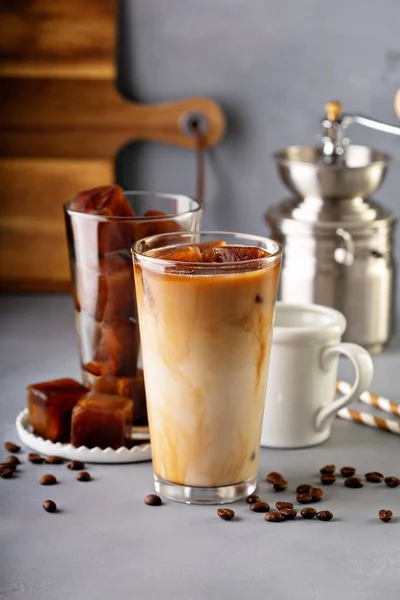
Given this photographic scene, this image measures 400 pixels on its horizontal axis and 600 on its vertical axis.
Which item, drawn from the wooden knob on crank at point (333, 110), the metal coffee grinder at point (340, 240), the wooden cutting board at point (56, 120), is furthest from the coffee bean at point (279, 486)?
the wooden cutting board at point (56, 120)

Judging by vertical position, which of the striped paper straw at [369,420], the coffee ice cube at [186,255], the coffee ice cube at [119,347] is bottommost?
A: the striped paper straw at [369,420]

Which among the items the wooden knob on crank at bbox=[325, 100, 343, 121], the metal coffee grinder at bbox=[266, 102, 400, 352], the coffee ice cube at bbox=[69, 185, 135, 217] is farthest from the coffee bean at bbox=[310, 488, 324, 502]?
the wooden knob on crank at bbox=[325, 100, 343, 121]

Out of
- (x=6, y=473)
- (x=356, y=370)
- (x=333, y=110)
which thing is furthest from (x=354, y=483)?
(x=333, y=110)

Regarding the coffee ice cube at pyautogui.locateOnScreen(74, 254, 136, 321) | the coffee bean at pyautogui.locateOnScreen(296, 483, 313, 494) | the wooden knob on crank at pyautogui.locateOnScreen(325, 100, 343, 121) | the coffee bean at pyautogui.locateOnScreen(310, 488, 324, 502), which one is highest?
the wooden knob on crank at pyautogui.locateOnScreen(325, 100, 343, 121)

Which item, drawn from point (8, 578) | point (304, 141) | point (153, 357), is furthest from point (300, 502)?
point (304, 141)

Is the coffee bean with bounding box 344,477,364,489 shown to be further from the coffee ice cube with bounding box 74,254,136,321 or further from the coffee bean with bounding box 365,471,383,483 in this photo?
Result: the coffee ice cube with bounding box 74,254,136,321

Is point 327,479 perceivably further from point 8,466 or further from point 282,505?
point 8,466

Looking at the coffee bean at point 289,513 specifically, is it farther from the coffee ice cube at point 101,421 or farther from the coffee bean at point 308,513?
the coffee ice cube at point 101,421
